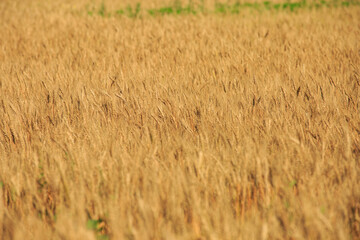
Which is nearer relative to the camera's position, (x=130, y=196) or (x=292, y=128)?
(x=130, y=196)

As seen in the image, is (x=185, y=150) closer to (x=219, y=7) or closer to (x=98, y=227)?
(x=98, y=227)

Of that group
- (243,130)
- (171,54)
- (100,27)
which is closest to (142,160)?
(243,130)

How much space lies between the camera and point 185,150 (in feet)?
4.48

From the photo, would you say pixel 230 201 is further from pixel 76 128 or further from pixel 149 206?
pixel 76 128

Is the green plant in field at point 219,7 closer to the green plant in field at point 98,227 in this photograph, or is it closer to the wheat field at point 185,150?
the wheat field at point 185,150

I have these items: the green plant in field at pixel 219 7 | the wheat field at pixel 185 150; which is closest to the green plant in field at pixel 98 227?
the wheat field at pixel 185 150

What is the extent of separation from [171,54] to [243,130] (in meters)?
2.08

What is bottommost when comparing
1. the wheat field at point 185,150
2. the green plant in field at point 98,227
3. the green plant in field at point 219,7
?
the green plant in field at point 98,227

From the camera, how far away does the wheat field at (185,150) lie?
1024mm

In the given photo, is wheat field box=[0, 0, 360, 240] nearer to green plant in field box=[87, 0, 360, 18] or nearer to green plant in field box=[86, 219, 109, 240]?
green plant in field box=[86, 219, 109, 240]

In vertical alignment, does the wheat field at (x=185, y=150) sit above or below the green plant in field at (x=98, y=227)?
above

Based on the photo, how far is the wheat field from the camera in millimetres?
1024

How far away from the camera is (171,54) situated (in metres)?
3.52

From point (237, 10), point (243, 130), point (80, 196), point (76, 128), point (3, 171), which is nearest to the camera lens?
point (80, 196)
